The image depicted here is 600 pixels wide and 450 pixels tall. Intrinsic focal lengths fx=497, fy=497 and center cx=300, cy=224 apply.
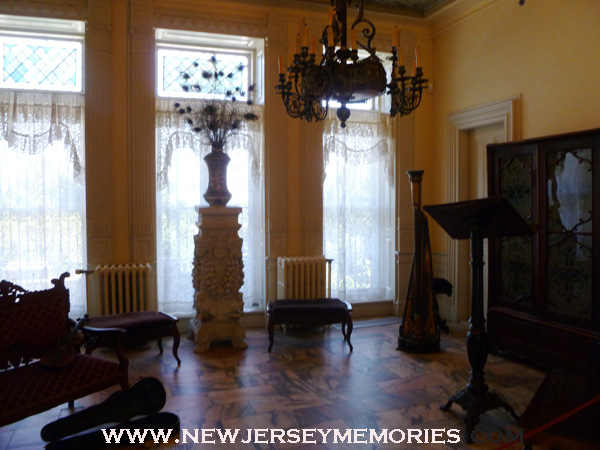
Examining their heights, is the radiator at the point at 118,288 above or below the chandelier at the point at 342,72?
below

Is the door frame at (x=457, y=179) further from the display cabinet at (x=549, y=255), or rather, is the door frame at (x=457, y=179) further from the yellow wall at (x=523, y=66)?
the display cabinet at (x=549, y=255)

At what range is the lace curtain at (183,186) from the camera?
5.53 metres

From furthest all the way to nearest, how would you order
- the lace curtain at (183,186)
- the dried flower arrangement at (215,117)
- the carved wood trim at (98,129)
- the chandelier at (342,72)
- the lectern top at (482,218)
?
the lace curtain at (183,186), the carved wood trim at (98,129), the dried flower arrangement at (215,117), the chandelier at (342,72), the lectern top at (482,218)

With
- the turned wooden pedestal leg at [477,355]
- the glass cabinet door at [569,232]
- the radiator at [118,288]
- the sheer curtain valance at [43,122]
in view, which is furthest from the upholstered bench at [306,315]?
the sheer curtain valance at [43,122]

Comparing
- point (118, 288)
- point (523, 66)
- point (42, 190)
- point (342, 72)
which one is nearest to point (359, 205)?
point (523, 66)

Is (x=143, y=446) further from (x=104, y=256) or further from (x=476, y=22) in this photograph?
(x=476, y=22)

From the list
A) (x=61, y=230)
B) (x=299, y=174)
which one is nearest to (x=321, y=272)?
(x=299, y=174)

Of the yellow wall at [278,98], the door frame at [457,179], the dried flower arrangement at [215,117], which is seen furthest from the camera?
the door frame at [457,179]

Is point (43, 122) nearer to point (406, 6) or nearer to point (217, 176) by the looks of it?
point (217, 176)

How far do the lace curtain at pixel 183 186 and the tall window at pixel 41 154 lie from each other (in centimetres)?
82

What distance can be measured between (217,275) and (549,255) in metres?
3.06

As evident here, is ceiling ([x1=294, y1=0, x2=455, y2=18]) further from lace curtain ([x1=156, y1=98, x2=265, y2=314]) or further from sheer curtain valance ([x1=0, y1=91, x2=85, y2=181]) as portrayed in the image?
sheer curtain valance ([x1=0, y1=91, x2=85, y2=181])

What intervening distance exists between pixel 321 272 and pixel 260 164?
57.5 inches

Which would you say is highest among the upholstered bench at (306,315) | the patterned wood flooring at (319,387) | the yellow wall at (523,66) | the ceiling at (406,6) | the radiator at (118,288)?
the ceiling at (406,6)
